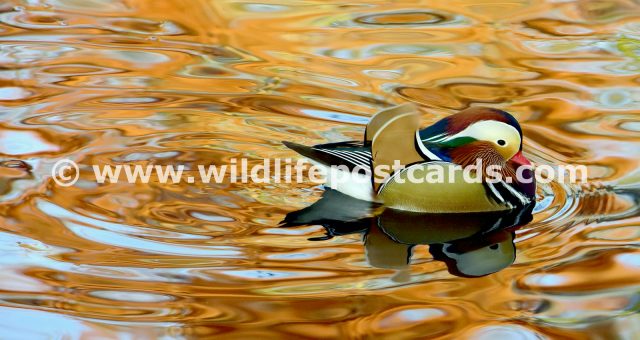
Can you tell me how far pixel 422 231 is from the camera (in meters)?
4.71

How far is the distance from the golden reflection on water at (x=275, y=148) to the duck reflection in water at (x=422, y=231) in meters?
0.07

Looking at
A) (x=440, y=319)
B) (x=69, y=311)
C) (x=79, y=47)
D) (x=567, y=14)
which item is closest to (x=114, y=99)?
(x=79, y=47)

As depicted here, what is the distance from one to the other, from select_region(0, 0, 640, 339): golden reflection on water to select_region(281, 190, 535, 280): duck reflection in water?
0.23 feet

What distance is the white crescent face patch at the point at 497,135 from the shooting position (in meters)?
4.99

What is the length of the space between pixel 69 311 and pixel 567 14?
16.9ft

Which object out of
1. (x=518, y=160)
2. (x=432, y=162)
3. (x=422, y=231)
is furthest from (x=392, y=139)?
(x=518, y=160)

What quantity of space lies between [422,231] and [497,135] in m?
0.65

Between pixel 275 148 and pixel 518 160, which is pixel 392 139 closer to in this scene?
pixel 518 160

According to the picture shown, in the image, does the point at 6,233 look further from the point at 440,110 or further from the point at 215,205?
the point at 440,110

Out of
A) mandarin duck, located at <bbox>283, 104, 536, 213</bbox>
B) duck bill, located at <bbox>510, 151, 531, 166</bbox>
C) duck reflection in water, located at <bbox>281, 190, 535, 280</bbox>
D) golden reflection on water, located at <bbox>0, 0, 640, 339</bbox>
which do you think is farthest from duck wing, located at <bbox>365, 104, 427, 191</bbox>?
duck bill, located at <bbox>510, 151, 531, 166</bbox>

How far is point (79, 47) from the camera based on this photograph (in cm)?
705

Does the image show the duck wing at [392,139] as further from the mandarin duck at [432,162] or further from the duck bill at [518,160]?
the duck bill at [518,160]

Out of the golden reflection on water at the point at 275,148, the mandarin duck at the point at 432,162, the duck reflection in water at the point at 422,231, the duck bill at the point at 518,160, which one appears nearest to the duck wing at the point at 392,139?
the mandarin duck at the point at 432,162

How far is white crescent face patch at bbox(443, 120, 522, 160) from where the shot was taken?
4.99 metres
